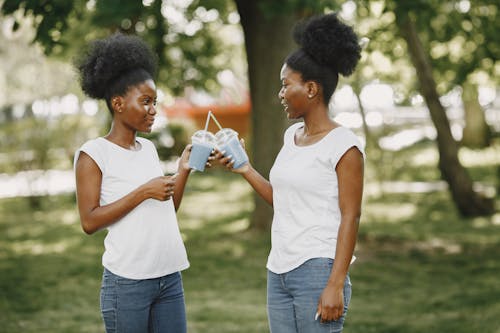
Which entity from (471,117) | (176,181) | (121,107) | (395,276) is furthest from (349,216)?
(471,117)

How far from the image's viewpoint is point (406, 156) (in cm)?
1471

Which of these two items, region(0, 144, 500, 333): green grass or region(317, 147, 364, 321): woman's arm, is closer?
region(317, 147, 364, 321): woman's arm

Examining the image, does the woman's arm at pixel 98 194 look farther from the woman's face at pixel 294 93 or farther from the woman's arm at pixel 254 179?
the woman's face at pixel 294 93

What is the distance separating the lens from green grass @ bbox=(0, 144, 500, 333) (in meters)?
6.28

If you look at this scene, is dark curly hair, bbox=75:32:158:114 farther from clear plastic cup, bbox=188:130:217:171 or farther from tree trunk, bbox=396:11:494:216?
tree trunk, bbox=396:11:494:216

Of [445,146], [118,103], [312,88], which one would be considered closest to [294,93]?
[312,88]

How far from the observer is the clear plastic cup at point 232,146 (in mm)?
3037

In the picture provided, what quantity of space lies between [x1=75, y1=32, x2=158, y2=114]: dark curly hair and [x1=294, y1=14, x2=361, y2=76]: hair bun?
2.18ft

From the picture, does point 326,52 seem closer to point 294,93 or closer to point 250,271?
point 294,93

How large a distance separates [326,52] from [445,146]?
947 centimetres

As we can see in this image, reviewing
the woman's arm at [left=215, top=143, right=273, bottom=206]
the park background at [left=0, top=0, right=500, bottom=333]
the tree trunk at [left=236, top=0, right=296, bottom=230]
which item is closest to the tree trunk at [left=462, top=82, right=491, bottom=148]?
the park background at [left=0, top=0, right=500, bottom=333]

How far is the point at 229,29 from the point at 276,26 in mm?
9428

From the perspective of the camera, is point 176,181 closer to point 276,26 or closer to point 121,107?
point 121,107

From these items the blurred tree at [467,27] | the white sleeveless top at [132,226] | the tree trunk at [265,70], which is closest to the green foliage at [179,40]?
the tree trunk at [265,70]
